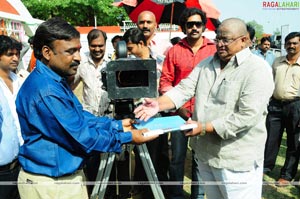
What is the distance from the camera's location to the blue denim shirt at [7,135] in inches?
95.0

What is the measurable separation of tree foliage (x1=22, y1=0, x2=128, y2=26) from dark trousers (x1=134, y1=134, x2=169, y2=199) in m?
18.2

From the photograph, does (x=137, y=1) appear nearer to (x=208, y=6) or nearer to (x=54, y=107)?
(x=208, y=6)

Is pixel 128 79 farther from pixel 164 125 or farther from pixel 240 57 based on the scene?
pixel 240 57

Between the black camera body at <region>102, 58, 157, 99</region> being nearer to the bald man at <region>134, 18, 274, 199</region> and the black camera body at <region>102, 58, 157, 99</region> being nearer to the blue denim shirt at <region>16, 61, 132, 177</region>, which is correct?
the bald man at <region>134, 18, 274, 199</region>

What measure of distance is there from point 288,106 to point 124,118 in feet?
8.95

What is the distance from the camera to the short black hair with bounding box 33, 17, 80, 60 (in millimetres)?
1714

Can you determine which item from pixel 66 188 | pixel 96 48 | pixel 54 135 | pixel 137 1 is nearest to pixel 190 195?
pixel 96 48

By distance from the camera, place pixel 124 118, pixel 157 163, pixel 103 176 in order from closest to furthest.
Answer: pixel 124 118
pixel 103 176
pixel 157 163

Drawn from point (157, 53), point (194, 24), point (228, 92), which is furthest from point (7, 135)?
point (194, 24)

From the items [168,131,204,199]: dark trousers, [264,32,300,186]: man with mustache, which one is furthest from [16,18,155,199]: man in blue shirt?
[264,32,300,186]: man with mustache

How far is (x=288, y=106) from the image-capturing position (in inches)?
164

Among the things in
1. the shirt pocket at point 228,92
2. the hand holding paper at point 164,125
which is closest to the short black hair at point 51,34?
the hand holding paper at point 164,125

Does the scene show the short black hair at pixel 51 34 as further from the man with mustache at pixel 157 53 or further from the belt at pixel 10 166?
the man with mustache at pixel 157 53

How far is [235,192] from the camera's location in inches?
87.9
